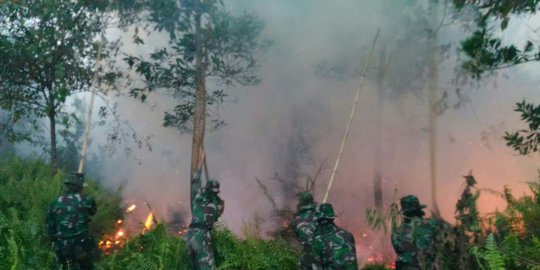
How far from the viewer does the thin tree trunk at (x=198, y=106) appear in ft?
33.0

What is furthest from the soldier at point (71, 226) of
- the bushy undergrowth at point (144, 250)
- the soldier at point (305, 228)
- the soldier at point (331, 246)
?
the soldier at point (331, 246)

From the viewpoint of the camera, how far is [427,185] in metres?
12.5

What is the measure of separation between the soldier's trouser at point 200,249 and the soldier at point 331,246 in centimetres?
161

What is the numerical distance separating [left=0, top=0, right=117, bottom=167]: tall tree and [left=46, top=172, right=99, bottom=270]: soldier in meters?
3.11

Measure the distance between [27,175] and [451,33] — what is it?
39.4 feet

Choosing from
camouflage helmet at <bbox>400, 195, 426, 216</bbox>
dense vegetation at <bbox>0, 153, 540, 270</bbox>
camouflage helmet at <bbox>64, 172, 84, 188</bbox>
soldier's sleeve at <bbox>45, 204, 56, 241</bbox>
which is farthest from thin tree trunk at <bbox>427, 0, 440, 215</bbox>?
soldier's sleeve at <bbox>45, 204, 56, 241</bbox>

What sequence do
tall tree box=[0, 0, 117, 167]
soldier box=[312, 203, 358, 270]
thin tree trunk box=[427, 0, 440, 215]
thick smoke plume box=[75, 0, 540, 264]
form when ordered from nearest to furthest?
soldier box=[312, 203, 358, 270], tall tree box=[0, 0, 117, 167], thick smoke plume box=[75, 0, 540, 264], thin tree trunk box=[427, 0, 440, 215]

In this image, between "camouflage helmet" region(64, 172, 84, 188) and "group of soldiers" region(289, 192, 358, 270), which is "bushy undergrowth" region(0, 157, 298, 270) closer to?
"camouflage helmet" region(64, 172, 84, 188)

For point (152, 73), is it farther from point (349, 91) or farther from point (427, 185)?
point (427, 185)

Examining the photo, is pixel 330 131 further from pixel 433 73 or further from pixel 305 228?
pixel 305 228

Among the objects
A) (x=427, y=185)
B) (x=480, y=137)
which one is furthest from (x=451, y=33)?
(x=427, y=185)

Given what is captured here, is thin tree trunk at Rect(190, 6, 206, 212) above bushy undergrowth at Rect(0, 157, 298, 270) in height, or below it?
above

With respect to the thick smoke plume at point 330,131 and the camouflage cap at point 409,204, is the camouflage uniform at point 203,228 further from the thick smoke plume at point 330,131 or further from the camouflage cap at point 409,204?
the thick smoke plume at point 330,131

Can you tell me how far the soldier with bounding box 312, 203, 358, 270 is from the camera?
4965 mm
